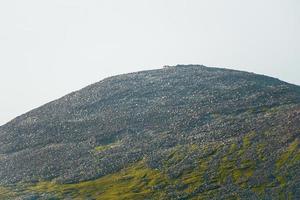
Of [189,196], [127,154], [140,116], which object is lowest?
[189,196]

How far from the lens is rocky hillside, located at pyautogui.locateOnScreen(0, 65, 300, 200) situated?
195 feet

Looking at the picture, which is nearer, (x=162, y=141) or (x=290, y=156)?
(x=290, y=156)

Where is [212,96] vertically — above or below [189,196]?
above

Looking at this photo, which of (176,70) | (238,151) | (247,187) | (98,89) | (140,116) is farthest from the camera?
(176,70)

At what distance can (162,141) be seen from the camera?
81.1 metres

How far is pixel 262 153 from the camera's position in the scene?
62.2m

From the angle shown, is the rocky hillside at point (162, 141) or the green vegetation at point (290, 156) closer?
the green vegetation at point (290, 156)

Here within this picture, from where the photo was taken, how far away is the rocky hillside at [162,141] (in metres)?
59.3

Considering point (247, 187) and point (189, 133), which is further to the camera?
point (189, 133)

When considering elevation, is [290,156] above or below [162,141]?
below

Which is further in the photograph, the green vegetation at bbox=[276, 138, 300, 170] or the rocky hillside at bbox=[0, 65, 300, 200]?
the rocky hillside at bbox=[0, 65, 300, 200]

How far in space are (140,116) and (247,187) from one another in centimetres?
4601

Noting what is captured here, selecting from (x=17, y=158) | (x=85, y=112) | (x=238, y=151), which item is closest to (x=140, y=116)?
(x=85, y=112)

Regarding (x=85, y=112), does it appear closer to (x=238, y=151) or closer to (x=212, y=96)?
(x=212, y=96)
